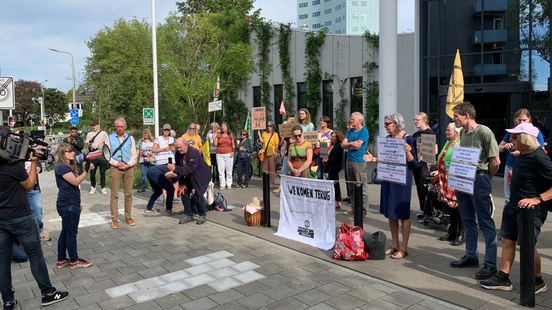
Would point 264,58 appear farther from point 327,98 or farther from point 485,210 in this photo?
point 485,210

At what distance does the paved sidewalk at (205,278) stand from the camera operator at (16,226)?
290mm

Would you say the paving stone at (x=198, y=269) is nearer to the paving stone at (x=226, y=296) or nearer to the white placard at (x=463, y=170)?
the paving stone at (x=226, y=296)

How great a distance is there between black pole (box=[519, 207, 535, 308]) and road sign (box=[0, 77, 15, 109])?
9092mm

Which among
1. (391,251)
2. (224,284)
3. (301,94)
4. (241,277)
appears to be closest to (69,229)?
(224,284)

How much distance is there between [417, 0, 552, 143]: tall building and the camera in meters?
14.0

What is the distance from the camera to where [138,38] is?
37281 millimetres

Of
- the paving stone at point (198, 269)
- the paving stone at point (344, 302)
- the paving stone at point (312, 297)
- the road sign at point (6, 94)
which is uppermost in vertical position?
the road sign at point (6, 94)

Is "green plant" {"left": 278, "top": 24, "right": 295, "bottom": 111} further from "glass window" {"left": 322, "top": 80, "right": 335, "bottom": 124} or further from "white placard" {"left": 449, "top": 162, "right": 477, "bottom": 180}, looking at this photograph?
"white placard" {"left": 449, "top": 162, "right": 477, "bottom": 180}

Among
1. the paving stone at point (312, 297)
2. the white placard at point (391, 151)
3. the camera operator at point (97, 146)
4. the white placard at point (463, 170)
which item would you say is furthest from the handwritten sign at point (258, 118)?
the paving stone at point (312, 297)

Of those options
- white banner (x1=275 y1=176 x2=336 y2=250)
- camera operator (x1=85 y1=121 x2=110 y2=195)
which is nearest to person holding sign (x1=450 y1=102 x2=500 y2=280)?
white banner (x1=275 y1=176 x2=336 y2=250)

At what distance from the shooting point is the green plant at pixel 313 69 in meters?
22.4

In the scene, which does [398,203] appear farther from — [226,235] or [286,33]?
[286,33]

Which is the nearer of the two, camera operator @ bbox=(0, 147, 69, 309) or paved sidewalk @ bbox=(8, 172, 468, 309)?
camera operator @ bbox=(0, 147, 69, 309)

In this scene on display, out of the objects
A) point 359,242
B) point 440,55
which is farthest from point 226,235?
point 440,55
